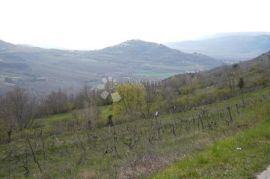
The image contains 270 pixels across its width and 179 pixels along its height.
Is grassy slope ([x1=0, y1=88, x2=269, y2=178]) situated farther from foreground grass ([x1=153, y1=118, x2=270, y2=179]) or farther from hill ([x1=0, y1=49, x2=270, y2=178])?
foreground grass ([x1=153, y1=118, x2=270, y2=179])

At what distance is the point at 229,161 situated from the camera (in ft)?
48.3

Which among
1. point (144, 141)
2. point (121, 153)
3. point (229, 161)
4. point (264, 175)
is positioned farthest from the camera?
point (144, 141)

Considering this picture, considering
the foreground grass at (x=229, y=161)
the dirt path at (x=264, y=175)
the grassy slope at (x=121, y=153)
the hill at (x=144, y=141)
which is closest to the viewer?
the dirt path at (x=264, y=175)

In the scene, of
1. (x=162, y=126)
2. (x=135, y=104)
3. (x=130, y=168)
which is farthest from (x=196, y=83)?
(x=130, y=168)

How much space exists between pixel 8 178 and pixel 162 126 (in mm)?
20642

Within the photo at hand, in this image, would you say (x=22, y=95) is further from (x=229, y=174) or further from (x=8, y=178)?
(x=229, y=174)

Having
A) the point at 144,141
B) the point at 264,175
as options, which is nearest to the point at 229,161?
the point at 264,175

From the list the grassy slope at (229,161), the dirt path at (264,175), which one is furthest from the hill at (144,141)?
the dirt path at (264,175)

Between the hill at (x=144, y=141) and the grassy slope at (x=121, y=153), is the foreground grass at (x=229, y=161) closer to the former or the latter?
the hill at (x=144, y=141)

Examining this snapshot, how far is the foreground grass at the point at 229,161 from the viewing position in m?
13.3

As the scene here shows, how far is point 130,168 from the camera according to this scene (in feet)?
53.1

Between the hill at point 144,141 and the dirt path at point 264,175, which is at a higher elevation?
the dirt path at point 264,175

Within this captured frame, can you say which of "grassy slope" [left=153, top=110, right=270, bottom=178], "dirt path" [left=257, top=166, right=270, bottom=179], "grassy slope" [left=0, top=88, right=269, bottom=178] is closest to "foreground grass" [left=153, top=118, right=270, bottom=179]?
"grassy slope" [left=153, top=110, right=270, bottom=178]

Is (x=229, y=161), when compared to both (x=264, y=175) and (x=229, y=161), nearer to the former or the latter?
(x=229, y=161)
